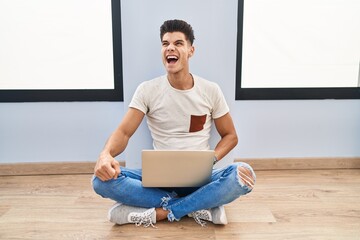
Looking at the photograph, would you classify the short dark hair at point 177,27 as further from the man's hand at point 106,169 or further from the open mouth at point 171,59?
the man's hand at point 106,169

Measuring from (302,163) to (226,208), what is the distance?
0.91 metres

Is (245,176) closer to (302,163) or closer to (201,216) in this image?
(201,216)

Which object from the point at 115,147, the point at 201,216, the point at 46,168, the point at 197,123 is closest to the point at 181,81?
the point at 197,123

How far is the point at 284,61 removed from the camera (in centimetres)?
222

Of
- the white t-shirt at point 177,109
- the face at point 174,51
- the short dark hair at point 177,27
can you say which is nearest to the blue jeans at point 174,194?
the white t-shirt at point 177,109

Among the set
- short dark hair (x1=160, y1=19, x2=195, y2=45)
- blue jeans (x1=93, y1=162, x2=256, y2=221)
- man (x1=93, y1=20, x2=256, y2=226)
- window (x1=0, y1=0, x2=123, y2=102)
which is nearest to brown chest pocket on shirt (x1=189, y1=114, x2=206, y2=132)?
man (x1=93, y1=20, x2=256, y2=226)

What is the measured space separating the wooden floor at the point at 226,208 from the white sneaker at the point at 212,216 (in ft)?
0.10

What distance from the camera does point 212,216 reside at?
1.52 meters

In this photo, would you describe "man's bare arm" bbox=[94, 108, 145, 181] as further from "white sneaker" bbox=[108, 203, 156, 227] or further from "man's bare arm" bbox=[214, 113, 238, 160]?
"man's bare arm" bbox=[214, 113, 238, 160]

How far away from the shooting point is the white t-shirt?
1.62 m

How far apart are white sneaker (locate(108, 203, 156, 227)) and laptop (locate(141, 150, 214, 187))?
16 centimetres

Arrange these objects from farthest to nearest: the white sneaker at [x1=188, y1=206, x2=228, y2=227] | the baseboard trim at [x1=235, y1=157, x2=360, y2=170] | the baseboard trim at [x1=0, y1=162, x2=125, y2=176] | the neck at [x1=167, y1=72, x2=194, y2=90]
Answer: the baseboard trim at [x1=235, y1=157, x2=360, y2=170] < the baseboard trim at [x1=0, y1=162, x2=125, y2=176] < the neck at [x1=167, y1=72, x2=194, y2=90] < the white sneaker at [x1=188, y1=206, x2=228, y2=227]

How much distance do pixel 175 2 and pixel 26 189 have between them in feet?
4.77

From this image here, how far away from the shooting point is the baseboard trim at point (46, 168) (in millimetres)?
2189
